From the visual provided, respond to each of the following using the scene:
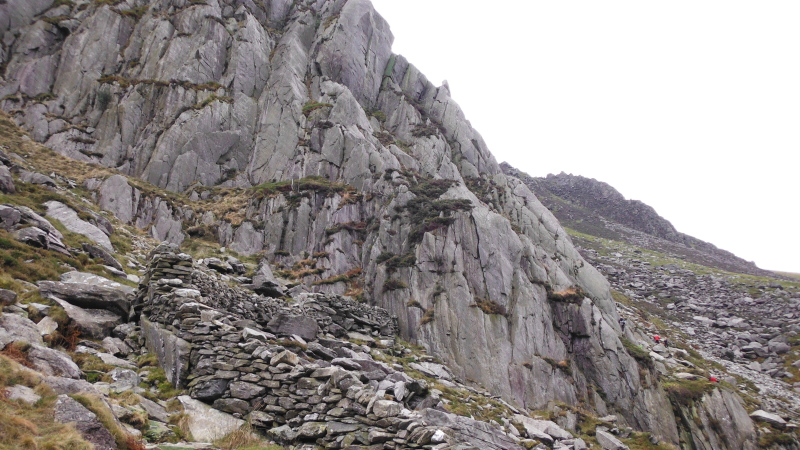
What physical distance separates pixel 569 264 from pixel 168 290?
37.2 m

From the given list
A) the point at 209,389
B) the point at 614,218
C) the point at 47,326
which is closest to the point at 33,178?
the point at 47,326

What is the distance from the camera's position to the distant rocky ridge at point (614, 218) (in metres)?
98.0

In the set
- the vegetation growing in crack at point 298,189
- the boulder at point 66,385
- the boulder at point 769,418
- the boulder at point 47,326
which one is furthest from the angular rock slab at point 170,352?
the boulder at point 769,418

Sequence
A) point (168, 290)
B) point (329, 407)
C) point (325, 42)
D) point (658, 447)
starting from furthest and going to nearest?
point (325, 42) → point (658, 447) → point (168, 290) → point (329, 407)

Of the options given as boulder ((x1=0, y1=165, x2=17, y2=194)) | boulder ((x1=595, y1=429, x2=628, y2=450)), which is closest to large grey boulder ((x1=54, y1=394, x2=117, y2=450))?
boulder ((x1=0, y1=165, x2=17, y2=194))

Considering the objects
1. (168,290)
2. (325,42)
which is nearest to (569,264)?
(168,290)

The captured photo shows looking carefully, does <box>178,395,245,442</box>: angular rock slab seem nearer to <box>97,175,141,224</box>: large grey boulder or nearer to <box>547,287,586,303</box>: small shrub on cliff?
<box>547,287,586,303</box>: small shrub on cliff

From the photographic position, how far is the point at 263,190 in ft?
135

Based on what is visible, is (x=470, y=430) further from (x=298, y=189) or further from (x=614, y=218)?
(x=614, y=218)

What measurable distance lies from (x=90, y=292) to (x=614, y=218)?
437 feet

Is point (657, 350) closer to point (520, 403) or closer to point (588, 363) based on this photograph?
point (588, 363)

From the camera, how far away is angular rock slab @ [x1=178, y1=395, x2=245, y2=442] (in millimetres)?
8758

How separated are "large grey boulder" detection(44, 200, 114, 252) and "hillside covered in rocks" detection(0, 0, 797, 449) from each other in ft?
0.50

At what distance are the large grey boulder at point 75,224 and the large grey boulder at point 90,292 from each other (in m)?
6.49
